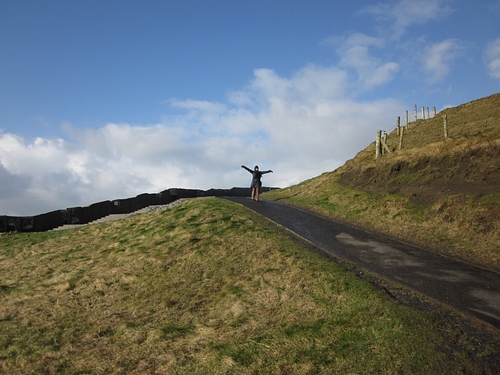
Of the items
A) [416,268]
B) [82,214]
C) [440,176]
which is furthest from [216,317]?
[82,214]

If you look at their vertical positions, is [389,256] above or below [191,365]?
above

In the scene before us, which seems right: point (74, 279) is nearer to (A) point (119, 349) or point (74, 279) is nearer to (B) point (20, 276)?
(B) point (20, 276)

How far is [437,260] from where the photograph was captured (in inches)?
524

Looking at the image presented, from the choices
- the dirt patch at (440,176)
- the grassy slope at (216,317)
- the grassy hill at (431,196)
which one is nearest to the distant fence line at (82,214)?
the grassy slope at (216,317)

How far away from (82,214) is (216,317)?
20315 millimetres

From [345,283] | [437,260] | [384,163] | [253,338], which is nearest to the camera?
[253,338]

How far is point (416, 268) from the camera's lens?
12273 mm

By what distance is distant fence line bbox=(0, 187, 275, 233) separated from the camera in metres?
24.8

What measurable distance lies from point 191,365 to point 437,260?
897 centimetres

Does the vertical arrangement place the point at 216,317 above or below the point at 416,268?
below

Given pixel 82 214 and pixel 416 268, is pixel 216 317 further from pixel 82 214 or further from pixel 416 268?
pixel 82 214

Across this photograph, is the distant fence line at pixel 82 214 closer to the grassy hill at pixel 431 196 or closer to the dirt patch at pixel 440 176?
the grassy hill at pixel 431 196

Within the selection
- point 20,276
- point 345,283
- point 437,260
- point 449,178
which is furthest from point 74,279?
point 449,178

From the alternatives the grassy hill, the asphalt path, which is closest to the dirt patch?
the grassy hill
